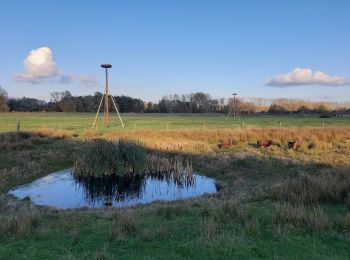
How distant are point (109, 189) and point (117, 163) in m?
2.45

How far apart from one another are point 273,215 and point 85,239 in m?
3.75

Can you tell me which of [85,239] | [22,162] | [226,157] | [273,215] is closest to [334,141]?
[226,157]

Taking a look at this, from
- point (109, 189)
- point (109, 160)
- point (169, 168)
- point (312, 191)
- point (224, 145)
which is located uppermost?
point (312, 191)

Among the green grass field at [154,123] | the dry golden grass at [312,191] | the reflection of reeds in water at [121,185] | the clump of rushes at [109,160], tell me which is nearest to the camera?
the dry golden grass at [312,191]

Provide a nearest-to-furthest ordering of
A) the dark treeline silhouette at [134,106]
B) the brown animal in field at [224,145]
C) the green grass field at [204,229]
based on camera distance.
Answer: the green grass field at [204,229], the brown animal in field at [224,145], the dark treeline silhouette at [134,106]

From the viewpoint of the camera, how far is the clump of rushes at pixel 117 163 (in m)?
19.0

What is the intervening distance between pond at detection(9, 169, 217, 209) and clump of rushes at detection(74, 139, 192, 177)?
41 cm

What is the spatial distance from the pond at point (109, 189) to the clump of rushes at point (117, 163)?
0.41 m

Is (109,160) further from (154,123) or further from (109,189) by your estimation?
(154,123)

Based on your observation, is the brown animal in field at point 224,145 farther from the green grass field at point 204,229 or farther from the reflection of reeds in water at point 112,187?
the green grass field at point 204,229

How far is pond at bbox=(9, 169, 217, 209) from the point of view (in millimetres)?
14828

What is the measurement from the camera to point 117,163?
19.0 meters

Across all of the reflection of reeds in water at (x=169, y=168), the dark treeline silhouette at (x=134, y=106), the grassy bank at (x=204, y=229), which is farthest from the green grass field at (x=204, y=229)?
the dark treeline silhouette at (x=134, y=106)

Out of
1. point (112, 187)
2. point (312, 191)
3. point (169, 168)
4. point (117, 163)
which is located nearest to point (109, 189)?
point (112, 187)
